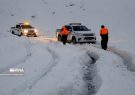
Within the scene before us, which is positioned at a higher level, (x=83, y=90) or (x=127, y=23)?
(x=83, y=90)

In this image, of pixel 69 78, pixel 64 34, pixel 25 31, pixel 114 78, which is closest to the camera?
pixel 114 78

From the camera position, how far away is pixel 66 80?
12.9 metres

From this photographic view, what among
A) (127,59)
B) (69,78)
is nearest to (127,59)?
(127,59)

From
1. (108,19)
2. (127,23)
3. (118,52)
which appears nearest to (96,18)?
(108,19)

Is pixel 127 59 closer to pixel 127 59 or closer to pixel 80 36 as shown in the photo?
pixel 127 59

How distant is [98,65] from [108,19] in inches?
1595

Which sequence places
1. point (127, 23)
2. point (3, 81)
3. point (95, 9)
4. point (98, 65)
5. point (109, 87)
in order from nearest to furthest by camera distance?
point (109, 87) < point (3, 81) < point (98, 65) < point (127, 23) < point (95, 9)

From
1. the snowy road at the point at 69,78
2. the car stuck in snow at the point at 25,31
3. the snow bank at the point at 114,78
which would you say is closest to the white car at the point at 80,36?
the snowy road at the point at 69,78

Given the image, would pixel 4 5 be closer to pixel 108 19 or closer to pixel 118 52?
pixel 108 19

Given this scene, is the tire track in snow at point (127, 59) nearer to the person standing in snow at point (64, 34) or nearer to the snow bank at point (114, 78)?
the snow bank at point (114, 78)

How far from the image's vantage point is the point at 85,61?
61.4 feet

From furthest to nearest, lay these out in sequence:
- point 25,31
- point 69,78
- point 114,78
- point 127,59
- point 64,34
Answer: point 25,31, point 64,34, point 127,59, point 69,78, point 114,78

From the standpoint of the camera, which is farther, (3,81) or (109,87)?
(3,81)

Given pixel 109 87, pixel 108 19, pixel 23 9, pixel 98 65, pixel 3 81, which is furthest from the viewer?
pixel 23 9
